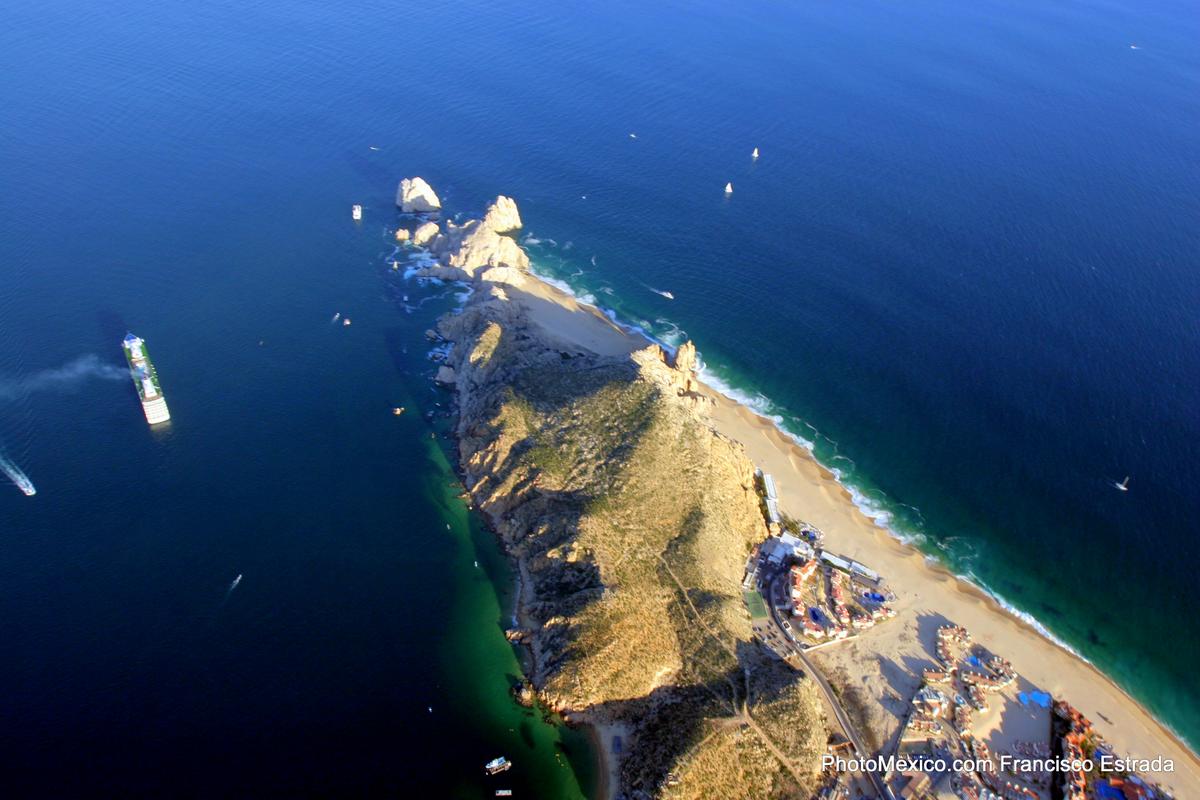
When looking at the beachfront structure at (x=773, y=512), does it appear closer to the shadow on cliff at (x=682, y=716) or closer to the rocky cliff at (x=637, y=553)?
the rocky cliff at (x=637, y=553)

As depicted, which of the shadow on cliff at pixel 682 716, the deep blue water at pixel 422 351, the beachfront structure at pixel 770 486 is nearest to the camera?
the shadow on cliff at pixel 682 716

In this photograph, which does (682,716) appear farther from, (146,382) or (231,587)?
(146,382)

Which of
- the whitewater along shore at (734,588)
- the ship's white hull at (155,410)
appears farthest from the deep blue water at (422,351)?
the whitewater along shore at (734,588)

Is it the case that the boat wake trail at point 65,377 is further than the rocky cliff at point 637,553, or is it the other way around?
the boat wake trail at point 65,377

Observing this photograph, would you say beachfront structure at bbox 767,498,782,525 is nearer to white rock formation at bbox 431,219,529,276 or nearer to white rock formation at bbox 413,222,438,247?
white rock formation at bbox 431,219,529,276

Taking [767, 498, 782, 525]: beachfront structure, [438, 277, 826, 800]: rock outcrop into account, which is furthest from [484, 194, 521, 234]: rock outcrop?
[767, 498, 782, 525]: beachfront structure

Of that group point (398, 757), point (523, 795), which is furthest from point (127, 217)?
point (523, 795)

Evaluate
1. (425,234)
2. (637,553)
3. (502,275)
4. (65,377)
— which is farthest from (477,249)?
(637,553)
